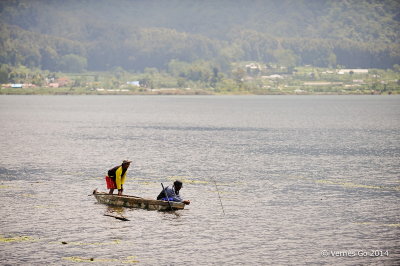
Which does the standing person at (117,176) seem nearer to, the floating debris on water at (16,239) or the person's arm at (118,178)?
the person's arm at (118,178)

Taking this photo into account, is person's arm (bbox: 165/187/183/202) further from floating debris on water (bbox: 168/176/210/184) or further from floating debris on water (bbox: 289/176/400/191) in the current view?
floating debris on water (bbox: 289/176/400/191)

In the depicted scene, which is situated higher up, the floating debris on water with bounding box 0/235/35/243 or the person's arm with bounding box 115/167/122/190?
the person's arm with bounding box 115/167/122/190

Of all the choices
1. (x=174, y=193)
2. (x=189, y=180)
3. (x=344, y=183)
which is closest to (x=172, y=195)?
(x=174, y=193)

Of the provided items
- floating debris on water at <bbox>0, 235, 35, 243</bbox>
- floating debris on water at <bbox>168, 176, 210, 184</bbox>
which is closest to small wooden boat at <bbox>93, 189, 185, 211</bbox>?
floating debris on water at <bbox>0, 235, 35, 243</bbox>

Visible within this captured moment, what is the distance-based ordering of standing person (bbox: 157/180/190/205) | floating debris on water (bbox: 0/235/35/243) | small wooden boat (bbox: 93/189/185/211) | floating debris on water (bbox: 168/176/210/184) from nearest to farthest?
floating debris on water (bbox: 0/235/35/243) → small wooden boat (bbox: 93/189/185/211) → standing person (bbox: 157/180/190/205) → floating debris on water (bbox: 168/176/210/184)

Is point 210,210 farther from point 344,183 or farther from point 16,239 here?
point 344,183

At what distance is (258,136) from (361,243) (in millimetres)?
86721

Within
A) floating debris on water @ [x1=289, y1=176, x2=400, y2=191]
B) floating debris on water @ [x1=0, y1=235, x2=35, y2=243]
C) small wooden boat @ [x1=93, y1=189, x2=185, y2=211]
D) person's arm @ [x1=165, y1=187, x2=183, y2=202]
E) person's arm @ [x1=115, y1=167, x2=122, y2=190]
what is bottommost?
floating debris on water @ [x1=289, y1=176, x2=400, y2=191]

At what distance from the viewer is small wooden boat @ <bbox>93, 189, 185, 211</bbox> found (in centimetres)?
4338

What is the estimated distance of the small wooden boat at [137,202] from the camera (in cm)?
4338

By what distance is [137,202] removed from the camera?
145 feet

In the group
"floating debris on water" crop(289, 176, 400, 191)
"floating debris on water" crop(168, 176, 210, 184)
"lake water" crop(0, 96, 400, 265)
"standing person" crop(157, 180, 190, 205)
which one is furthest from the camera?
"floating debris on water" crop(168, 176, 210, 184)

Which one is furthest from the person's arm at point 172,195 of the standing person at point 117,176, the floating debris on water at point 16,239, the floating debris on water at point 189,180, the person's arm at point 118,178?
the floating debris on water at point 189,180

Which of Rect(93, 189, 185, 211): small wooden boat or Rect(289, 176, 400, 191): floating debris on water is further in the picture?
Rect(289, 176, 400, 191): floating debris on water
